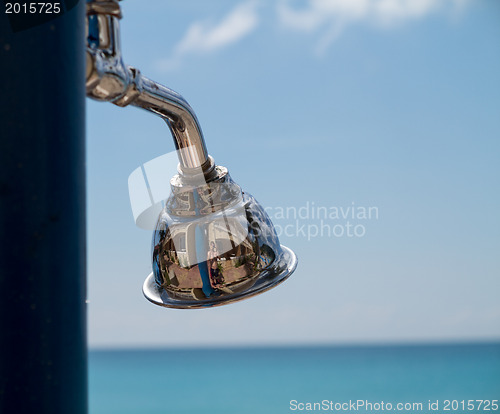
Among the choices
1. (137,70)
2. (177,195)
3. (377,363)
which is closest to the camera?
(137,70)

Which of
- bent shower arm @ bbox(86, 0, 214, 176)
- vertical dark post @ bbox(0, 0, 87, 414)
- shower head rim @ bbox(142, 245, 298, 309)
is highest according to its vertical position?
bent shower arm @ bbox(86, 0, 214, 176)

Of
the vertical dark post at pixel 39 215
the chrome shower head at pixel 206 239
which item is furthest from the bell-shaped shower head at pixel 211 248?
the vertical dark post at pixel 39 215

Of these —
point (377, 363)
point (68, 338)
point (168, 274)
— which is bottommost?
point (68, 338)

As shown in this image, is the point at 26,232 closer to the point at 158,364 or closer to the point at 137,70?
the point at 137,70

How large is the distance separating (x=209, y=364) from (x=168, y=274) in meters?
12.8

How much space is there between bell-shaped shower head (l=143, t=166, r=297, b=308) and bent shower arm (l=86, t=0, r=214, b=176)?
46 mm

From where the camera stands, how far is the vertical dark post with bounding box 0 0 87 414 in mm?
195

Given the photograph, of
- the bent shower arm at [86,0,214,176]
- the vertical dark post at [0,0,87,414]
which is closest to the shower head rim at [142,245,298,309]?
the bent shower arm at [86,0,214,176]

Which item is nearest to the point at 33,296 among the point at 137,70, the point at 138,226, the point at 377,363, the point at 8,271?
the point at 8,271

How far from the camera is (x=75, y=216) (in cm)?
21

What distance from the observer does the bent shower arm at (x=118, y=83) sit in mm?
296

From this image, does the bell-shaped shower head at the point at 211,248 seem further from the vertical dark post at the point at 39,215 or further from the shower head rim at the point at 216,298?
the vertical dark post at the point at 39,215

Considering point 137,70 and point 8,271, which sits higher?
point 137,70

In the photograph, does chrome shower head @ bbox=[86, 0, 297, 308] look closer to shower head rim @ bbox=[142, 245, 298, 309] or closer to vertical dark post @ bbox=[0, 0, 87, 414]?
shower head rim @ bbox=[142, 245, 298, 309]
